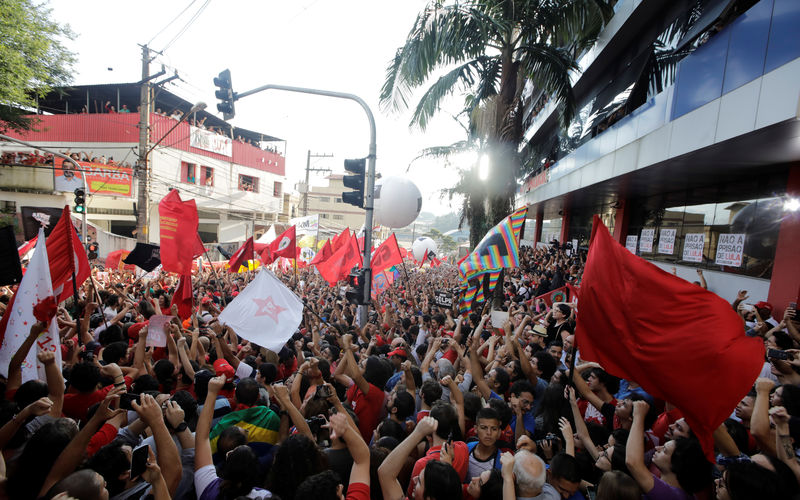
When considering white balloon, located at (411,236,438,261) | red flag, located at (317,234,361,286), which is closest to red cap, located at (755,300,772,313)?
red flag, located at (317,234,361,286)

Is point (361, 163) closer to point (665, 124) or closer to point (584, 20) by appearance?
point (665, 124)

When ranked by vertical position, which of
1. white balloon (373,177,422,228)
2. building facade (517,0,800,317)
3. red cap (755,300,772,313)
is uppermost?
building facade (517,0,800,317)

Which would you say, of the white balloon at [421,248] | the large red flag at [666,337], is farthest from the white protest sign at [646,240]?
the white balloon at [421,248]

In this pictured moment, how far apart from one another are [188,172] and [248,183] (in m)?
6.59

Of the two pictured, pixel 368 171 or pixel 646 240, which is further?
pixel 646 240

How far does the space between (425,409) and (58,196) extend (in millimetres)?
26623

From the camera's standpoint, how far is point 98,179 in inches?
907

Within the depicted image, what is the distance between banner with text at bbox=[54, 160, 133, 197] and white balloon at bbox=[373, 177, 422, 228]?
Answer: 59.2 feet

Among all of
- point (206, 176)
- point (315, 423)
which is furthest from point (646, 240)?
point (206, 176)

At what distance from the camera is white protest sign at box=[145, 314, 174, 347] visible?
4.80m

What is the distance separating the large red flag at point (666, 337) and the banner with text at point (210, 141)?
106 ft

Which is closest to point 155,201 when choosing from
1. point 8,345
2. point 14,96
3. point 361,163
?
point 14,96

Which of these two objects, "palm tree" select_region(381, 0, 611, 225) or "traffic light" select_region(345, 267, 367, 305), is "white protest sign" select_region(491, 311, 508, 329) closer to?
"traffic light" select_region(345, 267, 367, 305)

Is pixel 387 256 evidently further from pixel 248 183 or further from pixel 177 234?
pixel 248 183
